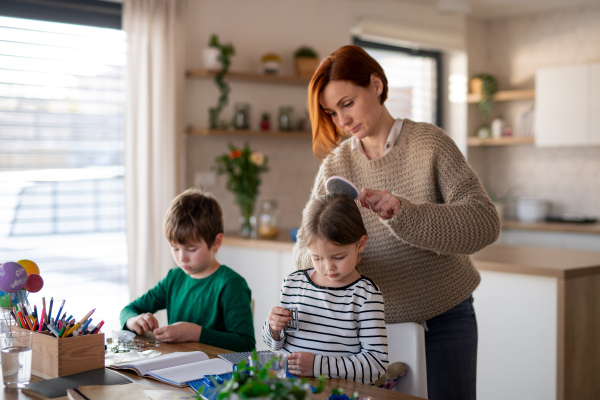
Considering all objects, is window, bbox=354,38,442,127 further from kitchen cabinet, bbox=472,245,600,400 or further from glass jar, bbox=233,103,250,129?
kitchen cabinet, bbox=472,245,600,400

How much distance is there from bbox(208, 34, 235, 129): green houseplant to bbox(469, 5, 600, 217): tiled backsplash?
8.83ft

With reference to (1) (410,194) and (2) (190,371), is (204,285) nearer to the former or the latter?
(2) (190,371)

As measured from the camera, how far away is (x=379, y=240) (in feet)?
6.08

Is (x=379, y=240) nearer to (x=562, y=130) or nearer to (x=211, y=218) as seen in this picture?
(x=211, y=218)

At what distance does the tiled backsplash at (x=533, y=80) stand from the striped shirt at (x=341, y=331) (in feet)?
13.9

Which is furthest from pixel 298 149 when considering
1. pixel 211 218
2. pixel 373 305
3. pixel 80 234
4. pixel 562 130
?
pixel 373 305

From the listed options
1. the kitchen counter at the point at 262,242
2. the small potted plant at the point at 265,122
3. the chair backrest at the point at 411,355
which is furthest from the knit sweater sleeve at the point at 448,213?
the small potted plant at the point at 265,122

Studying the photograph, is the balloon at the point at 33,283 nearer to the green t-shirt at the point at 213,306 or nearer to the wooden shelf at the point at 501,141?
the green t-shirt at the point at 213,306

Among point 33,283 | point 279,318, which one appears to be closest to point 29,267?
point 33,283

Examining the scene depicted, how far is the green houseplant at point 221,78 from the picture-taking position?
4273 mm

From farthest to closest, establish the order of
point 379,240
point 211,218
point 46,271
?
point 46,271
point 211,218
point 379,240

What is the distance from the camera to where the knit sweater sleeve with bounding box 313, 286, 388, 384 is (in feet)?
4.76

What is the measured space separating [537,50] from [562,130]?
3.08 feet

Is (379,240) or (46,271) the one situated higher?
(379,240)
